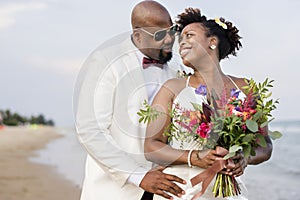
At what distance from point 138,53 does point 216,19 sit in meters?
0.53

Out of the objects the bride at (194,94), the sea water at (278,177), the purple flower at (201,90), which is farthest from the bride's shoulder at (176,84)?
the sea water at (278,177)

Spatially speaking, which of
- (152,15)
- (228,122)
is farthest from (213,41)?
(228,122)

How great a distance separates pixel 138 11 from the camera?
3.26 m

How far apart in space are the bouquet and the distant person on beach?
0.22 meters

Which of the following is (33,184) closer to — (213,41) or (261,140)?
(213,41)

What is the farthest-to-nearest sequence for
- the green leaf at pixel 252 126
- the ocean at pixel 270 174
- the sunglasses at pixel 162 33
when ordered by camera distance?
the ocean at pixel 270 174
the sunglasses at pixel 162 33
the green leaf at pixel 252 126

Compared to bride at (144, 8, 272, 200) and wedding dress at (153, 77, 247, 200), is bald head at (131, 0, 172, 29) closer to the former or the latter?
bride at (144, 8, 272, 200)

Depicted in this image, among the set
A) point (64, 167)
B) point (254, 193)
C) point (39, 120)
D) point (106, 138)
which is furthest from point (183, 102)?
point (39, 120)

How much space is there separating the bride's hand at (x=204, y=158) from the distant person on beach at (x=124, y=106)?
0.16m

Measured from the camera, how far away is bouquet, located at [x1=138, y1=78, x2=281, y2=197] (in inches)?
106

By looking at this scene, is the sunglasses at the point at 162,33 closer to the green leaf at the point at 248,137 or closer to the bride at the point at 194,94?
the bride at the point at 194,94

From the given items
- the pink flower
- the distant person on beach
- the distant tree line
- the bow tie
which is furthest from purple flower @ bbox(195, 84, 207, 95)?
the distant tree line

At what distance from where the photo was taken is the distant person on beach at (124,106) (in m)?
3.00

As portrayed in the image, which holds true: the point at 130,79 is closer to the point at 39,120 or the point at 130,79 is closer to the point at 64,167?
the point at 64,167
